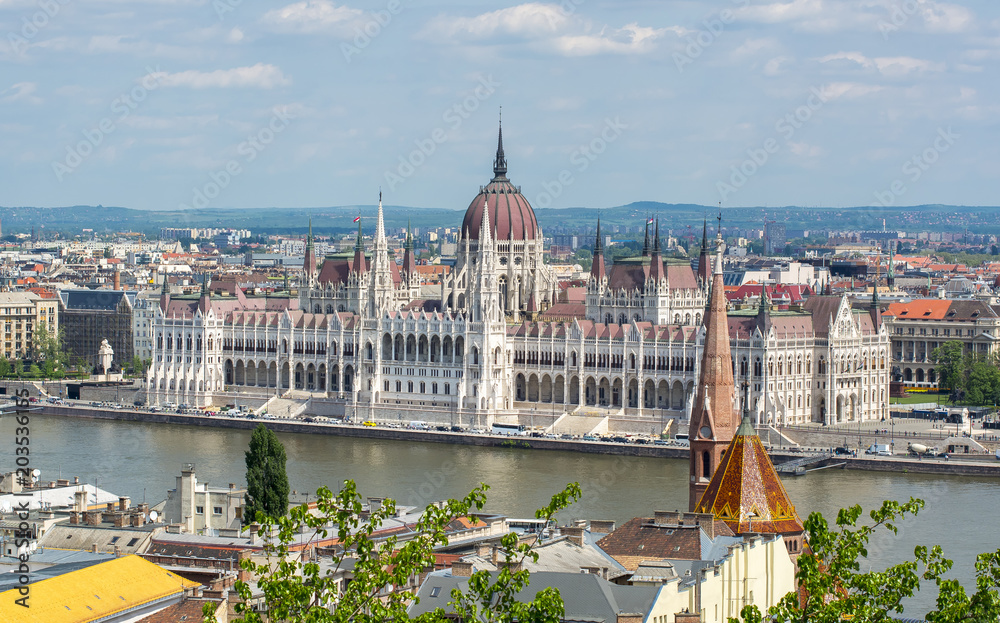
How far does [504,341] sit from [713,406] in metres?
46.2

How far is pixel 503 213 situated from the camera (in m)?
95.1

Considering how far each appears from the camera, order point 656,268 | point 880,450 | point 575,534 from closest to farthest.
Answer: point 575,534
point 880,450
point 656,268

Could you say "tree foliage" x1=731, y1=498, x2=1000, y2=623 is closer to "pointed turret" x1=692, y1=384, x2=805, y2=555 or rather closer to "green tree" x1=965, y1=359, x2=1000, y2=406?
"pointed turret" x1=692, y1=384, x2=805, y2=555

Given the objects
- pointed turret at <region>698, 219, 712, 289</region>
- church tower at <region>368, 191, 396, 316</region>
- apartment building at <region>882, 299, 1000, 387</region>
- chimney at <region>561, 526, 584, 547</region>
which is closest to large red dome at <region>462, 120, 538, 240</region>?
church tower at <region>368, 191, 396, 316</region>

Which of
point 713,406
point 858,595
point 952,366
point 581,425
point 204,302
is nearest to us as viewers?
point 858,595

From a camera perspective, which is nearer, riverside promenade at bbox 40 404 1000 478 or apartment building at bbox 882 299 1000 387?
riverside promenade at bbox 40 404 1000 478

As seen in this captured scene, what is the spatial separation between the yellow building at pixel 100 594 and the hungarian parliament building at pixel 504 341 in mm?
49423

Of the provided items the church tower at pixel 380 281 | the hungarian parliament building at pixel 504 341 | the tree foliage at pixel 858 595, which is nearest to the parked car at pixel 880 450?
the hungarian parliament building at pixel 504 341

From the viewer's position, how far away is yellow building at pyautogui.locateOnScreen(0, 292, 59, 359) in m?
113

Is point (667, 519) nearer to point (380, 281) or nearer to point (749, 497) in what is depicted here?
point (749, 497)

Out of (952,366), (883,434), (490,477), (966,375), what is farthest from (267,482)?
(952,366)

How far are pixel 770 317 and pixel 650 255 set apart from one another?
1135 cm

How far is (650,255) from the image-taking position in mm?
91625

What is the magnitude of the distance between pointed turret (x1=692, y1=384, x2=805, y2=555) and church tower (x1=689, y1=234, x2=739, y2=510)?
12.0 feet
